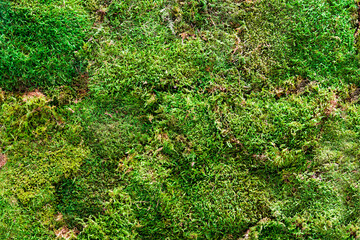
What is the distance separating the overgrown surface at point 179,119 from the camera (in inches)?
82.7

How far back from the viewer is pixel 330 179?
84.3 inches

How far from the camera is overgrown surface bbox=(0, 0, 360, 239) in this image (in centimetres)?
210

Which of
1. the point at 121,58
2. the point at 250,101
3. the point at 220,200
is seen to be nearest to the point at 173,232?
the point at 220,200

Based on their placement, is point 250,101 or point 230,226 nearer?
point 230,226

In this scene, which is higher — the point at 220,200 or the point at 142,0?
the point at 142,0

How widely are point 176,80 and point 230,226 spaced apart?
1.15 meters

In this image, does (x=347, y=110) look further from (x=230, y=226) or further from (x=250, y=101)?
(x=230, y=226)

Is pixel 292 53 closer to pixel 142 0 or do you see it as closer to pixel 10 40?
pixel 142 0

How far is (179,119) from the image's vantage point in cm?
216

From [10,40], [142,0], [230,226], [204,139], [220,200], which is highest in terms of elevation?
[142,0]

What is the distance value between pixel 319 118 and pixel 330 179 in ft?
1.51

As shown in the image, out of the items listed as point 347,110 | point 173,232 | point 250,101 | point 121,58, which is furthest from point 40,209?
point 347,110

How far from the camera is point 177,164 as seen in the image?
2.16 meters

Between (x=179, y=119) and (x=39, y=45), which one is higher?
(x=39, y=45)
